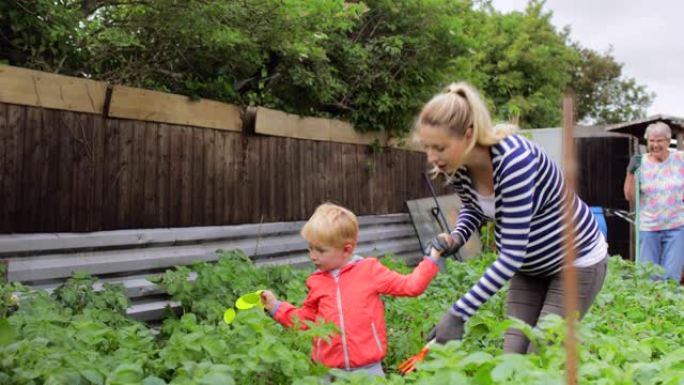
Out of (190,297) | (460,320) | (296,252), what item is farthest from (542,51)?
(460,320)

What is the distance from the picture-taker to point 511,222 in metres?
2.69

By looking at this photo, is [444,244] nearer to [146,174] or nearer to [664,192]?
[146,174]

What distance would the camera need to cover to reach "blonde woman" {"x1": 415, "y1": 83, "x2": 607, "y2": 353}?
105 inches

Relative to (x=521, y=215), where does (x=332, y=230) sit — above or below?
below

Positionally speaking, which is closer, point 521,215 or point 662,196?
point 521,215

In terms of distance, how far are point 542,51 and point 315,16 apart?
1823 cm

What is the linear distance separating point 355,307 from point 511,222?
2.86 ft

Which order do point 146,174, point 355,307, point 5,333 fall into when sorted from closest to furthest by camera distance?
point 5,333 < point 355,307 < point 146,174

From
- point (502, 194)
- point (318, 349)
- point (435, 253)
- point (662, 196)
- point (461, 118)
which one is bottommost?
point (318, 349)

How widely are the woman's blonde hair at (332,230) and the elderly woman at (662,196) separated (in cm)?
500

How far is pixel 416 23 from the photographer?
30.9 ft

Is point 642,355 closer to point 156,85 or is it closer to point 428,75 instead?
point 156,85

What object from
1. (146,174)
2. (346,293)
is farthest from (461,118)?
(146,174)

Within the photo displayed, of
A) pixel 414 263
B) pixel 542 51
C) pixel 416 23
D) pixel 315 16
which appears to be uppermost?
pixel 542 51
